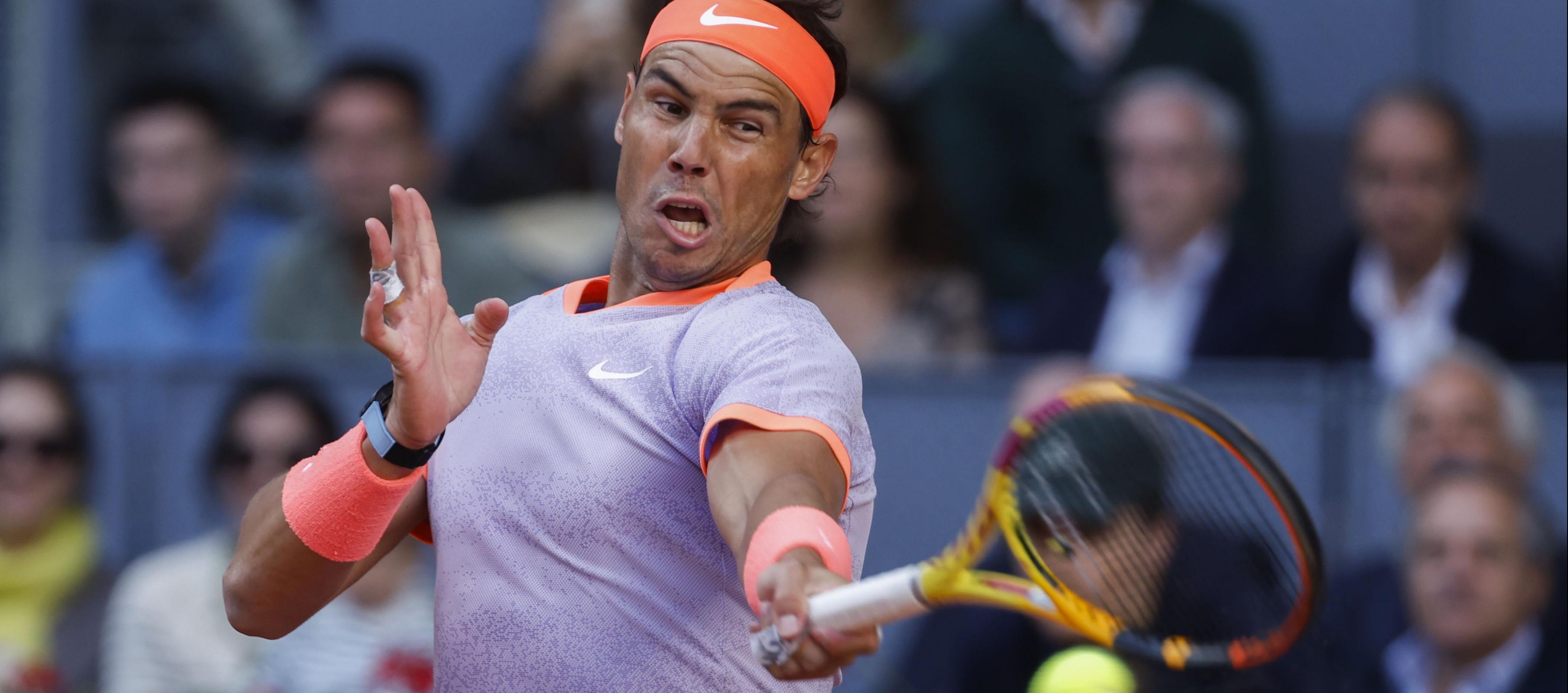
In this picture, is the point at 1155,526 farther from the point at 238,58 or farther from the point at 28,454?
the point at 238,58

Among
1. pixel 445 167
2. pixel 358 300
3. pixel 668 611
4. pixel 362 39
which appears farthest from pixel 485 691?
pixel 362 39

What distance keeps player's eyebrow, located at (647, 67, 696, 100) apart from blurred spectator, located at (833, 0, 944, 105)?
349 centimetres

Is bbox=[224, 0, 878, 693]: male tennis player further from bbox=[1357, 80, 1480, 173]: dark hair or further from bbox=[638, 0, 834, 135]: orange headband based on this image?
bbox=[1357, 80, 1480, 173]: dark hair

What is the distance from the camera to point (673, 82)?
Answer: 7.59ft

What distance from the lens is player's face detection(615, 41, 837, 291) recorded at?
7.51 ft

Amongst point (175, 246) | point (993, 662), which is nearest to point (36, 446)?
point (175, 246)

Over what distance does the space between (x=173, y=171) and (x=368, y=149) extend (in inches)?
41.6

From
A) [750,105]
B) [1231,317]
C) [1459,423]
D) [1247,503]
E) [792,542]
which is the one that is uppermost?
[750,105]

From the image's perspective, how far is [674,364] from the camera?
218 cm

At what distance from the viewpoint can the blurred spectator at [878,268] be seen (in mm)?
5297

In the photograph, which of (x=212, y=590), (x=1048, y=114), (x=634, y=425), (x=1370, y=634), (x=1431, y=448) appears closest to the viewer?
(x=634, y=425)

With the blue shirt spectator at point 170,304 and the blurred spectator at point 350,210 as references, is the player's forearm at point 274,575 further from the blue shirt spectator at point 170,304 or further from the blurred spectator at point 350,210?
the blue shirt spectator at point 170,304

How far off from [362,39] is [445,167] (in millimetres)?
974

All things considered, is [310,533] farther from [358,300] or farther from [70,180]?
[70,180]
